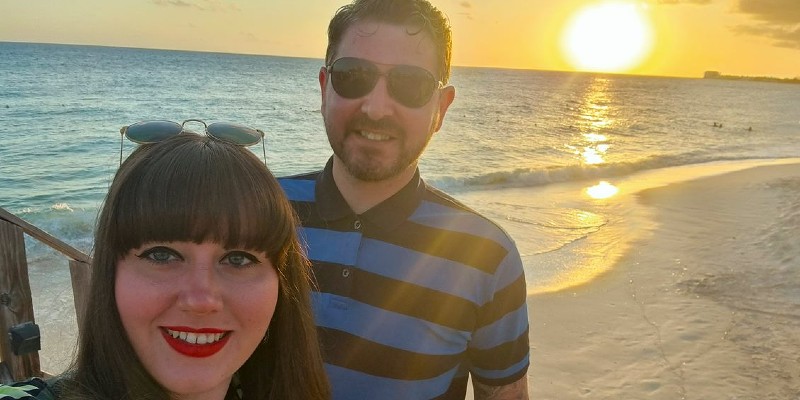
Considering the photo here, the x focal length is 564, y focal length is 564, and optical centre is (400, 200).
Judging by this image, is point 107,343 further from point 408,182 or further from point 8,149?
point 8,149

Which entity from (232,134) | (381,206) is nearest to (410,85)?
(381,206)

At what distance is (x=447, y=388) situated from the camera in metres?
2.55

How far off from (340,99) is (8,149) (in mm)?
24909

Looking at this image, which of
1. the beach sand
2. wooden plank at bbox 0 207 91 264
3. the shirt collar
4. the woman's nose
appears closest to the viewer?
the woman's nose

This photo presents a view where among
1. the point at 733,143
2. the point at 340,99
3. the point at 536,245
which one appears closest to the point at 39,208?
the point at 536,245

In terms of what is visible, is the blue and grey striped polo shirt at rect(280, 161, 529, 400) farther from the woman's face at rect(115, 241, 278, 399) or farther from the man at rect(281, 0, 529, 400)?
the woman's face at rect(115, 241, 278, 399)

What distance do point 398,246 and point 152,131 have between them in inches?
46.2

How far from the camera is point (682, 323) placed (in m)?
7.57

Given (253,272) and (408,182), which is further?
(408,182)

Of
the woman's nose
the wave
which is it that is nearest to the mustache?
the woman's nose

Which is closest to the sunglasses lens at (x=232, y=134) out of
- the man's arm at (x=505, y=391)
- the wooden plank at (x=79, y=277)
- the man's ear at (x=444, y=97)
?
the man's ear at (x=444, y=97)

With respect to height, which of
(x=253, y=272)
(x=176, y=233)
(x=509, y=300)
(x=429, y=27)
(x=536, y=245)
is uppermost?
(x=429, y=27)

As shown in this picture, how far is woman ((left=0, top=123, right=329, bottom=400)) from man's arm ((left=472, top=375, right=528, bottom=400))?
1362 millimetres

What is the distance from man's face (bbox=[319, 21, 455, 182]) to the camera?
8.59 ft
